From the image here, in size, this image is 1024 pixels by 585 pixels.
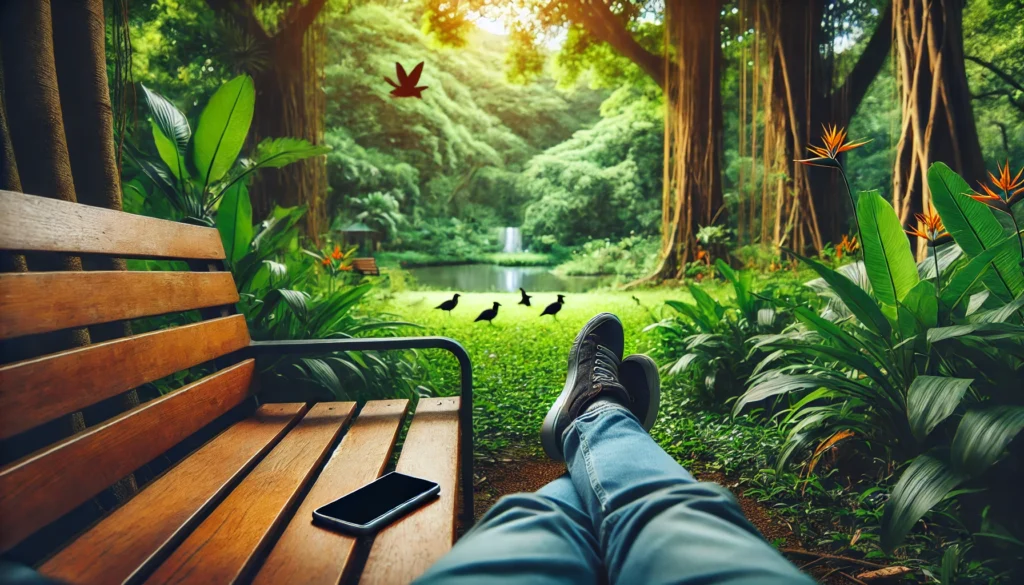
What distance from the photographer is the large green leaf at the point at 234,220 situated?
2.07 meters

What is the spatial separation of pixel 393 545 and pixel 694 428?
1780mm

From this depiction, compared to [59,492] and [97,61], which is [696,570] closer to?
[59,492]

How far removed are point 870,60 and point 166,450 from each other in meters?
8.85

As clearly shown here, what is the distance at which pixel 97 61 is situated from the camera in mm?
1386

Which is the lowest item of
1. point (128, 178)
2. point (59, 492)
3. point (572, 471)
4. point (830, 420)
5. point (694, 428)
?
point (694, 428)

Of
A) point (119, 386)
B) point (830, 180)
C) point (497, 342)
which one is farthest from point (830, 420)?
point (830, 180)

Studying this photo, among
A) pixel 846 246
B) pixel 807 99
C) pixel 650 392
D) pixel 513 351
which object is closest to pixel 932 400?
pixel 650 392

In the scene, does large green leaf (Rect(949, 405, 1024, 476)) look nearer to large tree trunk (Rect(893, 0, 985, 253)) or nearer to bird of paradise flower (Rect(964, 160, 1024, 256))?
bird of paradise flower (Rect(964, 160, 1024, 256))

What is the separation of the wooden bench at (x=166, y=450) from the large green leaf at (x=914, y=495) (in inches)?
35.1

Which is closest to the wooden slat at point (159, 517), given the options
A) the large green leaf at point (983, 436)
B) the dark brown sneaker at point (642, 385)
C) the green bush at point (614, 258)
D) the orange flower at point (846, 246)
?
the dark brown sneaker at point (642, 385)

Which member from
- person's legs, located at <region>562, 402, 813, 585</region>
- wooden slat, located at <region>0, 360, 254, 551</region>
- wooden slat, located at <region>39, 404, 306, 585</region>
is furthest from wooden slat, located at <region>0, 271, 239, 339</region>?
person's legs, located at <region>562, 402, 813, 585</region>

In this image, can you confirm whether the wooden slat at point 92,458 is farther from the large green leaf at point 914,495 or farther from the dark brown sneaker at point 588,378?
the large green leaf at point 914,495

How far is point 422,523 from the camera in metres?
0.78

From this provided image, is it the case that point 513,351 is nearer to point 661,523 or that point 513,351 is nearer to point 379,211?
point 661,523
